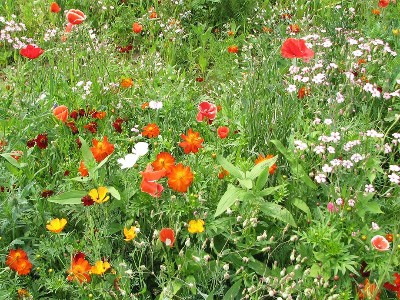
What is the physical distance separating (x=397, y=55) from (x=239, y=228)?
1.72 m

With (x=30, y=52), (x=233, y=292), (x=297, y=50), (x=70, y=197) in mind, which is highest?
(x=297, y=50)

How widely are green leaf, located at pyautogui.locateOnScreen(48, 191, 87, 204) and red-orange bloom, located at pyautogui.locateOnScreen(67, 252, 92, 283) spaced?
0.28 m

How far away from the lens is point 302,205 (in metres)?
2.37

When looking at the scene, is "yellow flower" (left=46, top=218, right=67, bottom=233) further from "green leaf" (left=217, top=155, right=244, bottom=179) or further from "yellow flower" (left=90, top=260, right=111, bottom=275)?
"green leaf" (left=217, top=155, right=244, bottom=179)

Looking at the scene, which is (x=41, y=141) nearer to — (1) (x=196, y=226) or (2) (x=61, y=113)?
(2) (x=61, y=113)

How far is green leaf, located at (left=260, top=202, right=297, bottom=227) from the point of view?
7.32 feet

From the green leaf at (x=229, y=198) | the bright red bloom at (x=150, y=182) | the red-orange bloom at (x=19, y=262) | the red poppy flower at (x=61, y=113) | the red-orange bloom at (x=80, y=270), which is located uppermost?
the bright red bloom at (x=150, y=182)

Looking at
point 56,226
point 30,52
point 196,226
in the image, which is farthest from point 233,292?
point 30,52

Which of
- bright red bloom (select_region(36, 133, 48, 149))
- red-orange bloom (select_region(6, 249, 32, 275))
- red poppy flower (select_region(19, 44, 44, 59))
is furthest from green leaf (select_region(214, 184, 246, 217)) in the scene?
red poppy flower (select_region(19, 44, 44, 59))

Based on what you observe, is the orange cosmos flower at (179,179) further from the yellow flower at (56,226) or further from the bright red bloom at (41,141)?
the bright red bloom at (41,141)

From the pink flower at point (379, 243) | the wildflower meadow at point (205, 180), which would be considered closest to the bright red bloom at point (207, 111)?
the wildflower meadow at point (205, 180)

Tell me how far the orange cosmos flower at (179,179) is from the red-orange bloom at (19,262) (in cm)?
65

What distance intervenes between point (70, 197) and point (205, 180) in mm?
636

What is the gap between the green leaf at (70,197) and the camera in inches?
89.7
